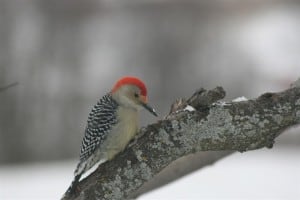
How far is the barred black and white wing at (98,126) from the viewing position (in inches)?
131

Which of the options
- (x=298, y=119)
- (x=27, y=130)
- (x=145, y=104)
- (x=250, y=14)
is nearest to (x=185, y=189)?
(x=145, y=104)

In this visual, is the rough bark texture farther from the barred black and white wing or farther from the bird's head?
the bird's head

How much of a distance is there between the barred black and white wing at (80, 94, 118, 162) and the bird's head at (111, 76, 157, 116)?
2.5 inches

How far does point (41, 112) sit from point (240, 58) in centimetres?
399

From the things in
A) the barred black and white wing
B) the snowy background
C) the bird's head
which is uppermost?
the snowy background

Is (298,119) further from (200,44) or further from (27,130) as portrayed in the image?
(200,44)

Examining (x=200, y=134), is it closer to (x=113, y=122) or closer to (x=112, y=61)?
(x=113, y=122)

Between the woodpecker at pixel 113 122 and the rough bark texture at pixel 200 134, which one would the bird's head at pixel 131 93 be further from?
the rough bark texture at pixel 200 134

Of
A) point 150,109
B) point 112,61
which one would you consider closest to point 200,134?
point 150,109

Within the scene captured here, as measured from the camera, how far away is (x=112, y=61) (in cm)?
1114

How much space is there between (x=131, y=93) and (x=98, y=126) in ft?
0.89

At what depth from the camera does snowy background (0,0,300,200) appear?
30.5 feet

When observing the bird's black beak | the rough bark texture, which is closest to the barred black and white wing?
the bird's black beak

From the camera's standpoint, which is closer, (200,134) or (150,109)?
(200,134)
